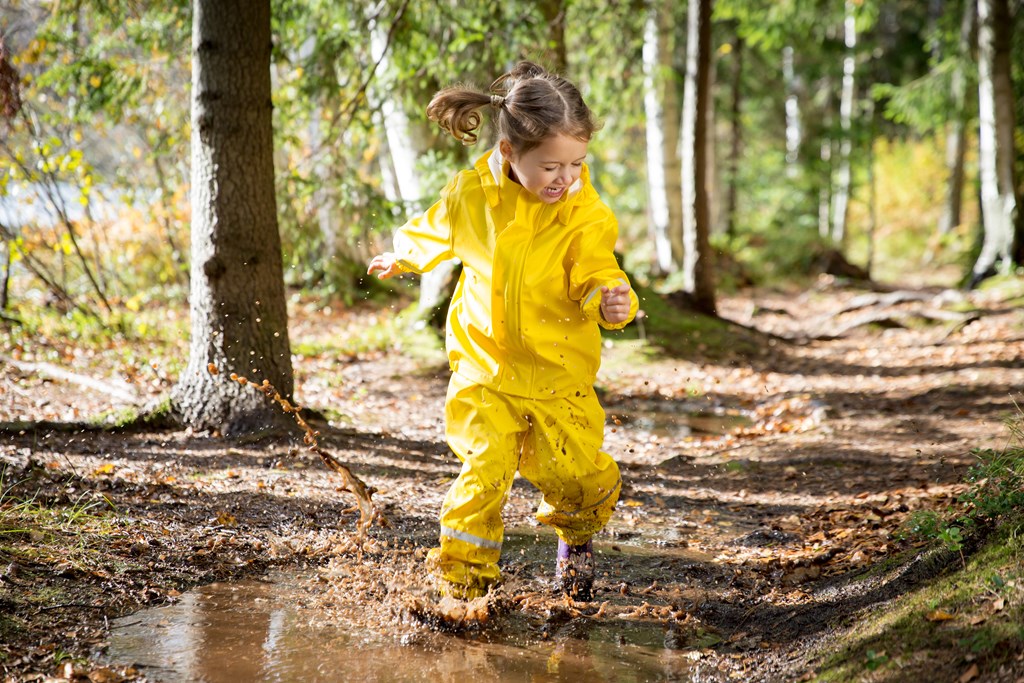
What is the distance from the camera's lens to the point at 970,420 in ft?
21.8

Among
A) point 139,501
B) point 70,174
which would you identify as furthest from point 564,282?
point 70,174

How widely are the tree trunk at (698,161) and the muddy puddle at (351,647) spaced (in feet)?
29.9

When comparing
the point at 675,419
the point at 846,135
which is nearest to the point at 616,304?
the point at 675,419

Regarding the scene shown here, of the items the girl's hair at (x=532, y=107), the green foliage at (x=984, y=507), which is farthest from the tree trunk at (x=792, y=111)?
the girl's hair at (x=532, y=107)

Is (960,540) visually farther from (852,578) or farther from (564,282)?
(564,282)

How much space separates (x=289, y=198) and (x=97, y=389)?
2283 mm

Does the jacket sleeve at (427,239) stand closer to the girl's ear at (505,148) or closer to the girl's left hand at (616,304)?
the girl's ear at (505,148)

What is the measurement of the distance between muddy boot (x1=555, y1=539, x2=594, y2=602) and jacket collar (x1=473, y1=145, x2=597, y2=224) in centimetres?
146

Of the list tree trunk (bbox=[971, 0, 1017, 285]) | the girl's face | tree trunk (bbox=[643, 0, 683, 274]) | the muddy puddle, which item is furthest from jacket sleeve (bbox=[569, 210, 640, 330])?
tree trunk (bbox=[643, 0, 683, 274])

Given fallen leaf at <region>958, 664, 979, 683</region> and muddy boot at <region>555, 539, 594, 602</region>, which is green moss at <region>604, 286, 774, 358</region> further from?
fallen leaf at <region>958, 664, 979, 683</region>

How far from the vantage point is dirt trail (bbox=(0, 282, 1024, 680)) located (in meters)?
3.49

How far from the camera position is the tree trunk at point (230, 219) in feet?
18.6

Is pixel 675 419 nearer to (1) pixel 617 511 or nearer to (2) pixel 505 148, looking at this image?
(1) pixel 617 511

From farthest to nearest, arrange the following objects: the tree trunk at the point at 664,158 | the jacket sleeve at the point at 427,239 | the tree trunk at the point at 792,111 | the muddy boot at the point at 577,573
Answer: the tree trunk at the point at 792,111 < the tree trunk at the point at 664,158 < the muddy boot at the point at 577,573 < the jacket sleeve at the point at 427,239
